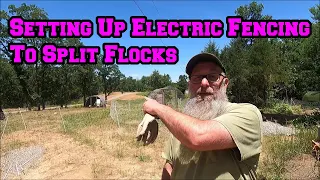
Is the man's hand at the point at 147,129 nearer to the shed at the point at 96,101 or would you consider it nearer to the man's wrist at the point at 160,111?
the man's wrist at the point at 160,111

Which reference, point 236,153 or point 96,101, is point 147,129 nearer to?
point 236,153

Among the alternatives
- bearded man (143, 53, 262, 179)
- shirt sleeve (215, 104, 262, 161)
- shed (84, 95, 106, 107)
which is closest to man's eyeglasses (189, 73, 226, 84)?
bearded man (143, 53, 262, 179)

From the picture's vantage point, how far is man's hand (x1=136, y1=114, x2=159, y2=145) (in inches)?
66.6

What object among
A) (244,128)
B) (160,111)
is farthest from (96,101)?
(244,128)

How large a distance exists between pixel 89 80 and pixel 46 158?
38.8 meters

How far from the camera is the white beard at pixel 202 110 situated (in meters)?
1.74

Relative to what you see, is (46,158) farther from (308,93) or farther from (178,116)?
(308,93)

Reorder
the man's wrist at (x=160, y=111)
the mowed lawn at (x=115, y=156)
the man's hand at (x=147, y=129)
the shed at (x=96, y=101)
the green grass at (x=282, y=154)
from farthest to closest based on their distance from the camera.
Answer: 1. the shed at (x=96, y=101)
2. the mowed lawn at (x=115, y=156)
3. the green grass at (x=282, y=154)
4. the man's hand at (x=147, y=129)
5. the man's wrist at (x=160, y=111)

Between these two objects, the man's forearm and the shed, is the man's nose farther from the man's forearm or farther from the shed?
the shed

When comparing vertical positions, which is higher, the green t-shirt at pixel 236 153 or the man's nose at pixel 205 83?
the man's nose at pixel 205 83

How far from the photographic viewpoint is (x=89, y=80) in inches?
1902

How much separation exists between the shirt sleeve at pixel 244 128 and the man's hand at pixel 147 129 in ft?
1.33

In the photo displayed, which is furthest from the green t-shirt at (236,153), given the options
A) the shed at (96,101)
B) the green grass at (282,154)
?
the shed at (96,101)

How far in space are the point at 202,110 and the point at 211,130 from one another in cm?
46
